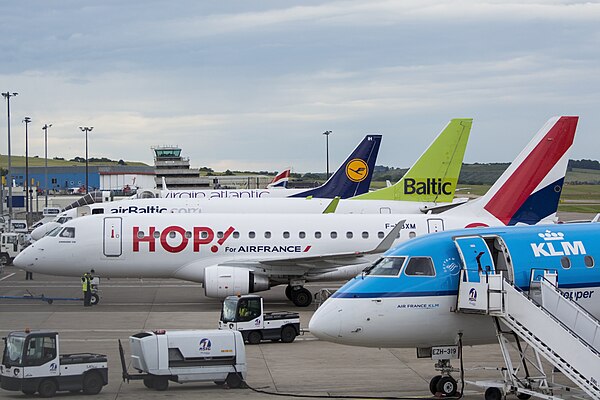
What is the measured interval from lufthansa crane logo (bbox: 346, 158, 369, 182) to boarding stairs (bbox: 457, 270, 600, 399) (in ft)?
150

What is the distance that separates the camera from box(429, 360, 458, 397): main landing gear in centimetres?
2072

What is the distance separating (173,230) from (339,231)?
7010mm

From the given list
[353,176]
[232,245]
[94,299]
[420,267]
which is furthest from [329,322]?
[353,176]

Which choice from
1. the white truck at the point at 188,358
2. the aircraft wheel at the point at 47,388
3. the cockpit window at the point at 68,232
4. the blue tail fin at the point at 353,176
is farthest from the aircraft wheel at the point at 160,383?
the blue tail fin at the point at 353,176

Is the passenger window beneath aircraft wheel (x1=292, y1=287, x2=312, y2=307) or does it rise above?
above

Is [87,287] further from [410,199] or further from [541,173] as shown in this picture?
[410,199]

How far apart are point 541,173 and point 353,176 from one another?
3095 centimetres

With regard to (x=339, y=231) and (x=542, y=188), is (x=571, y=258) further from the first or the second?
(x=339, y=231)

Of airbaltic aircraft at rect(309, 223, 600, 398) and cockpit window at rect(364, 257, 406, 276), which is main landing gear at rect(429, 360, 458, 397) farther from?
cockpit window at rect(364, 257, 406, 276)

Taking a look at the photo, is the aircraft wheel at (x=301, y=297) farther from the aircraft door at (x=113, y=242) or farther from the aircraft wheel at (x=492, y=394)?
the aircraft wheel at (x=492, y=394)

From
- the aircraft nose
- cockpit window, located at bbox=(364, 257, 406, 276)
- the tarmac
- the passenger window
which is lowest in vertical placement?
the tarmac

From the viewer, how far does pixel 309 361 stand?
88.7 feet

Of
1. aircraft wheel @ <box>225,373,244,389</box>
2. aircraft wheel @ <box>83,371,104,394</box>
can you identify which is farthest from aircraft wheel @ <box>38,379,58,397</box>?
aircraft wheel @ <box>225,373,244,389</box>

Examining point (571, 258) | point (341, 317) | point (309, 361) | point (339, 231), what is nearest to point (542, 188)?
point (339, 231)
